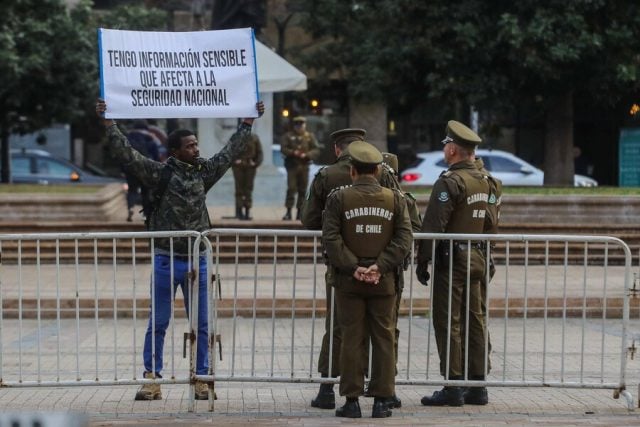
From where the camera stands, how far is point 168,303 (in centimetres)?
852

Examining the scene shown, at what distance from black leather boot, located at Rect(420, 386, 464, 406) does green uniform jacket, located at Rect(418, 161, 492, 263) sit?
2.95ft

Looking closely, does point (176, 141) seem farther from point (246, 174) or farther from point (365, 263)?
point (246, 174)

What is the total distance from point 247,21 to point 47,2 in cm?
785

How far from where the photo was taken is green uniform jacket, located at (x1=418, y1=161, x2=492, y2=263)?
8391mm

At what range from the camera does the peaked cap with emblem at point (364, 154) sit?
305 inches

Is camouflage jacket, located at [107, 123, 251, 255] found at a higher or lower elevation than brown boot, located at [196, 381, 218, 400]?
higher

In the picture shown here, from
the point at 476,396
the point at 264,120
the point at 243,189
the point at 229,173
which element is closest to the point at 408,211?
the point at 476,396

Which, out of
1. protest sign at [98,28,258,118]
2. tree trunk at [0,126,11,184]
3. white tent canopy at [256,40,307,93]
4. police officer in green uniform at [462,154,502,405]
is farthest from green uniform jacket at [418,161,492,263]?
tree trunk at [0,126,11,184]

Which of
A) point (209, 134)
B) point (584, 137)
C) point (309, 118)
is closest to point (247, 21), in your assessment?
point (209, 134)

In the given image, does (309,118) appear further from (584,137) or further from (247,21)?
(247,21)

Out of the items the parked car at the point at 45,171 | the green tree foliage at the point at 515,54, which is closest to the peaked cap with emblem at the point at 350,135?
the green tree foliage at the point at 515,54

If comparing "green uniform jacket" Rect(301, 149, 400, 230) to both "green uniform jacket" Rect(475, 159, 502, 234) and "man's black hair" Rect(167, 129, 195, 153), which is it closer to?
"green uniform jacket" Rect(475, 159, 502, 234)

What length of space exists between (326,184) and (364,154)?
0.59 m

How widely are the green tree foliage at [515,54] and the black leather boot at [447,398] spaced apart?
14069 millimetres
